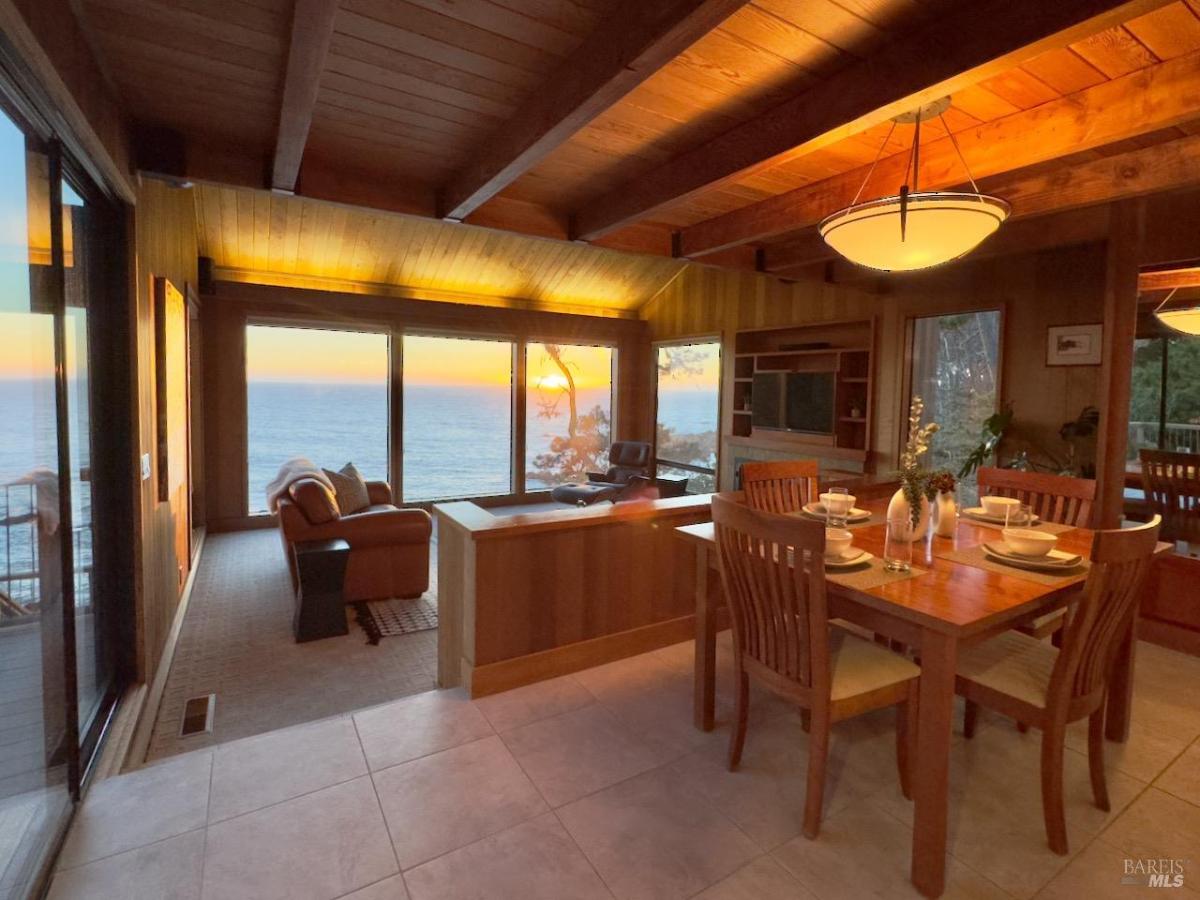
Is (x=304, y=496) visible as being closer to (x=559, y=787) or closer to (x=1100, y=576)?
(x=559, y=787)

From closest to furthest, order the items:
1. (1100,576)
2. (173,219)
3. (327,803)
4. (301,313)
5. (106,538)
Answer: (1100,576) < (327,803) < (106,538) < (173,219) < (301,313)

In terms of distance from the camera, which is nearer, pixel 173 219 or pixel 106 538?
pixel 106 538

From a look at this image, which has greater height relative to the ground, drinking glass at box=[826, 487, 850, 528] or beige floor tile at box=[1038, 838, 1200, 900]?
drinking glass at box=[826, 487, 850, 528]

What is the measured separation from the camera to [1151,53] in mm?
1996

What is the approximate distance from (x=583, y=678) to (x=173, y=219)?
3810mm

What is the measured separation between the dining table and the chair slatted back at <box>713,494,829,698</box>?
0.15 meters

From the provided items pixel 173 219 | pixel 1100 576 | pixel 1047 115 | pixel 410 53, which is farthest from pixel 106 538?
pixel 1047 115

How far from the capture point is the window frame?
752cm

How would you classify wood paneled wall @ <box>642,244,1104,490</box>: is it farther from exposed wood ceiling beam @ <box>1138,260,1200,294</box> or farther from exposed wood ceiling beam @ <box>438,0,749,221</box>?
exposed wood ceiling beam @ <box>438,0,749,221</box>

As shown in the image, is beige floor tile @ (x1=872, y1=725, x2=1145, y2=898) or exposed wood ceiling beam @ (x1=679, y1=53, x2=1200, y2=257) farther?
exposed wood ceiling beam @ (x1=679, y1=53, x2=1200, y2=257)

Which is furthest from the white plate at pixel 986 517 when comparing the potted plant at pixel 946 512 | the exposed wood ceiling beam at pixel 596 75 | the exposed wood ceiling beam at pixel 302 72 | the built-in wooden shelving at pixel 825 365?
the built-in wooden shelving at pixel 825 365

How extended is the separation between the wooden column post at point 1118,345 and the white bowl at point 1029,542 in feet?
6.20

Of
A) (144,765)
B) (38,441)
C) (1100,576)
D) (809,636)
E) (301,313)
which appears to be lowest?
(144,765)

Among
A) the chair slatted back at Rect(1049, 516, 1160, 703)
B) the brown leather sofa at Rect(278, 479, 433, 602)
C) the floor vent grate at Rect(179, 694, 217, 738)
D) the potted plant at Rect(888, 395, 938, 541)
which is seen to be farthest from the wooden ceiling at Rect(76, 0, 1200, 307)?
the floor vent grate at Rect(179, 694, 217, 738)
